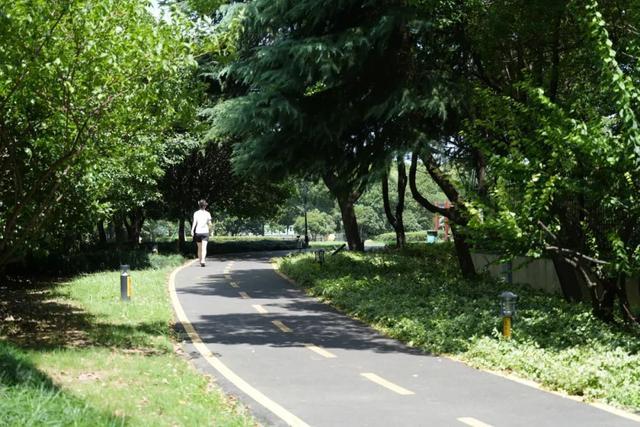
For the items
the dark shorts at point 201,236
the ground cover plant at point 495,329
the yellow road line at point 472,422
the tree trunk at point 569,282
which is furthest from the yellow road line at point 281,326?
the dark shorts at point 201,236

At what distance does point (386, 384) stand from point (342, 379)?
1.73 ft

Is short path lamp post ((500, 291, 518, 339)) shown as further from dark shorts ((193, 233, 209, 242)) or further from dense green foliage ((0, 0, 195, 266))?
dark shorts ((193, 233, 209, 242))

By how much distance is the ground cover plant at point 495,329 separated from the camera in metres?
7.29

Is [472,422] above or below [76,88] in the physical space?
below

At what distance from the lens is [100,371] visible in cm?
762

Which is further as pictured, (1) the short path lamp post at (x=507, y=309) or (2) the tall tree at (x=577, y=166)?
(1) the short path lamp post at (x=507, y=309)

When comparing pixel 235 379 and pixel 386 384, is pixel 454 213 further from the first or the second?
pixel 235 379

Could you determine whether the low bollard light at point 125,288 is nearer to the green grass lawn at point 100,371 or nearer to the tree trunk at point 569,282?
the green grass lawn at point 100,371

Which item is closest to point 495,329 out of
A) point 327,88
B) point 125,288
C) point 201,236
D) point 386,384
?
point 386,384

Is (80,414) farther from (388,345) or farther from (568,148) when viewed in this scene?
(568,148)

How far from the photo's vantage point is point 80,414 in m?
5.24

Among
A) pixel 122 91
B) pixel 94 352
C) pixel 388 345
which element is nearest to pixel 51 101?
pixel 122 91

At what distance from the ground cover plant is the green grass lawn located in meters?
3.42

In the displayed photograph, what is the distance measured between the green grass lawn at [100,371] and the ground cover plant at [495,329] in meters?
3.42
